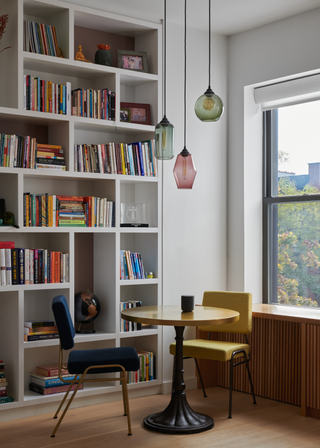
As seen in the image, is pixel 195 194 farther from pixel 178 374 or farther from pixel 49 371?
pixel 49 371

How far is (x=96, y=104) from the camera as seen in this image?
4375mm

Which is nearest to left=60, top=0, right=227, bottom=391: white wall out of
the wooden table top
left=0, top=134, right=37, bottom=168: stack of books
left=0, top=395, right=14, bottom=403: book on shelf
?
the wooden table top

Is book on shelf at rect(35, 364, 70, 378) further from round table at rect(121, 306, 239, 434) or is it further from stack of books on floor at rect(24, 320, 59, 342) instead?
round table at rect(121, 306, 239, 434)

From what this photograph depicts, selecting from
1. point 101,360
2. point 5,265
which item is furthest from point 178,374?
point 5,265

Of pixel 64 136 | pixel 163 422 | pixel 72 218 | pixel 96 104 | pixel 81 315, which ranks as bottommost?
pixel 163 422

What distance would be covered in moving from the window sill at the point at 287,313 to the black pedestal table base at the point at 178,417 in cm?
85

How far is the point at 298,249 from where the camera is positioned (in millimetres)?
4812

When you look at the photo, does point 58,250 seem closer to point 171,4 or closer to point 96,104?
point 96,104

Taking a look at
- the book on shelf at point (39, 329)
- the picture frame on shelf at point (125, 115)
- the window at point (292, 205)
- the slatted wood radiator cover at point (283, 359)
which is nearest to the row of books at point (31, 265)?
the book on shelf at point (39, 329)

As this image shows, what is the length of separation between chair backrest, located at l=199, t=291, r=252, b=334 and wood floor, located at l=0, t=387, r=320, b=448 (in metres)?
0.58

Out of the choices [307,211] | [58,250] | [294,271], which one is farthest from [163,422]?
[307,211]

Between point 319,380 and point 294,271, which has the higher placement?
point 294,271

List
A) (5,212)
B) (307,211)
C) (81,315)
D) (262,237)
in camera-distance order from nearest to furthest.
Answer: (5,212)
(81,315)
(307,211)
(262,237)

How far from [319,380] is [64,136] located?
2.61m
